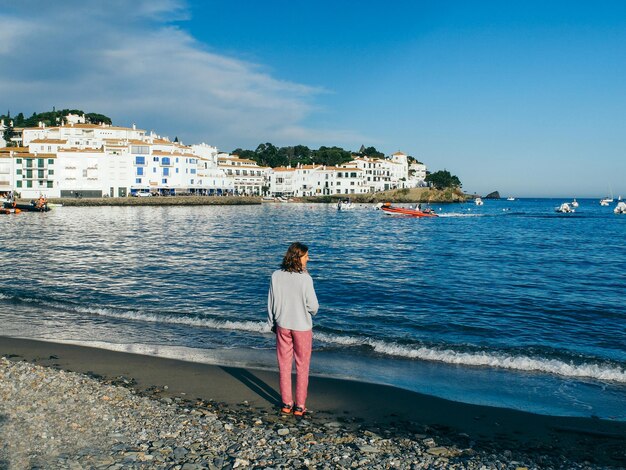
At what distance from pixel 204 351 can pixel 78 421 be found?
15.1 feet

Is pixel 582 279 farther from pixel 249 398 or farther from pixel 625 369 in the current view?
pixel 249 398

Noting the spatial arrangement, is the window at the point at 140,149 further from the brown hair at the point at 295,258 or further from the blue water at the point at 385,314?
the brown hair at the point at 295,258

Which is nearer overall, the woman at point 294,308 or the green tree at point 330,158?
the woman at point 294,308

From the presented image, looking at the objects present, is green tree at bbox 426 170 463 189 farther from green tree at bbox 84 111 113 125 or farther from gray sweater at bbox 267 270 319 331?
gray sweater at bbox 267 270 319 331

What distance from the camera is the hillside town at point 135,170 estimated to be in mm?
105875

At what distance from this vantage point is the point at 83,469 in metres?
A: 5.45

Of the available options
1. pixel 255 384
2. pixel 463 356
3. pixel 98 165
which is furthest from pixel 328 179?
pixel 255 384

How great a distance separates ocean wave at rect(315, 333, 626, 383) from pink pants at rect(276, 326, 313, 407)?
4473mm

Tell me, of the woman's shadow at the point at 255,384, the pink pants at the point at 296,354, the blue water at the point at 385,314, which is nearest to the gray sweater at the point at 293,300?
the pink pants at the point at 296,354

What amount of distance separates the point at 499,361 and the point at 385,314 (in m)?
5.05

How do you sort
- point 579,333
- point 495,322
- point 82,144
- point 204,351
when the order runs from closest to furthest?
1. point 204,351
2. point 579,333
3. point 495,322
4. point 82,144

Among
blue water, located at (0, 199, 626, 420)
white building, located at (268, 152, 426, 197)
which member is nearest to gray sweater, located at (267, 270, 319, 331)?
blue water, located at (0, 199, 626, 420)

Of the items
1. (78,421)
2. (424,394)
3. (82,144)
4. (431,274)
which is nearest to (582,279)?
(431,274)

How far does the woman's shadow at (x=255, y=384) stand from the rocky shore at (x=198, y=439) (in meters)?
0.50
